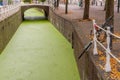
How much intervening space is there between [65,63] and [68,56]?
58.9 inches

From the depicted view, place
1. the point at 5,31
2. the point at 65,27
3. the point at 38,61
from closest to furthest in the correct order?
the point at 38,61
the point at 5,31
the point at 65,27

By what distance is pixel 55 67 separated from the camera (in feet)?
45.4

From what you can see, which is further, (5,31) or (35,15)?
(35,15)

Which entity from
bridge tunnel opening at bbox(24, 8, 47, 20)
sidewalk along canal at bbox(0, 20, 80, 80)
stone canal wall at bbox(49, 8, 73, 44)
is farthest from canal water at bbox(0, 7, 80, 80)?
bridge tunnel opening at bbox(24, 8, 47, 20)

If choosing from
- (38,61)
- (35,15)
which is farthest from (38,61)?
(35,15)

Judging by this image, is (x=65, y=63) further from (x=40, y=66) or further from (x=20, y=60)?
(x=20, y=60)

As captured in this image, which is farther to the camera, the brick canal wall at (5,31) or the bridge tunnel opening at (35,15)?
the bridge tunnel opening at (35,15)

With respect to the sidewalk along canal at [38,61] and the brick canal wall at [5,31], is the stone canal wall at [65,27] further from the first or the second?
the brick canal wall at [5,31]

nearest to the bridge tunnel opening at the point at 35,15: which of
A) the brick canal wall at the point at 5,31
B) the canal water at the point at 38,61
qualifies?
the brick canal wall at the point at 5,31

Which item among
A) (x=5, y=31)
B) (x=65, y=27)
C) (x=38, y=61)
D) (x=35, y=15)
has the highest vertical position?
(x=35, y=15)

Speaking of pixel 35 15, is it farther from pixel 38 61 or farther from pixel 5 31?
pixel 38 61

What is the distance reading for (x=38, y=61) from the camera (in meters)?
15.3

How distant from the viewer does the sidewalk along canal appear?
1250 centimetres

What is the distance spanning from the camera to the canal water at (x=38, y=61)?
1250 centimetres
